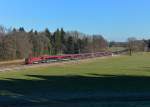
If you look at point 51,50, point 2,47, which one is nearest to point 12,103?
point 2,47

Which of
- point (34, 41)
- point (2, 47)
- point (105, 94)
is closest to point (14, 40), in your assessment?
point (2, 47)

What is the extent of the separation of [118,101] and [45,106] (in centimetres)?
276

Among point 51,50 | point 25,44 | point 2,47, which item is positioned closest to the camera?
point 2,47

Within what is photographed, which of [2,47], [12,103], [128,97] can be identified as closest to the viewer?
[12,103]

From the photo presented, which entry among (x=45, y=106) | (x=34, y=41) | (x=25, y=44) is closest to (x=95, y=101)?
(x=45, y=106)

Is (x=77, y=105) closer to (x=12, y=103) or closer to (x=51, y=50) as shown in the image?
(x=12, y=103)

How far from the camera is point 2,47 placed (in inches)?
5084

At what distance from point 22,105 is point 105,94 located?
177 inches

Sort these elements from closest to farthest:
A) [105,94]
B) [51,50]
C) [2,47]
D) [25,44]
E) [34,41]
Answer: [105,94] < [2,47] < [25,44] < [34,41] < [51,50]

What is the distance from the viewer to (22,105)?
14.9m

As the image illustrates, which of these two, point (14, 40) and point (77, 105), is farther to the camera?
point (14, 40)

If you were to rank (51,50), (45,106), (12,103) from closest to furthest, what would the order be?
(45,106), (12,103), (51,50)

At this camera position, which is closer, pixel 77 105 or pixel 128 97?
pixel 77 105

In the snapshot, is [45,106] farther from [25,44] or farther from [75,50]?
[75,50]
